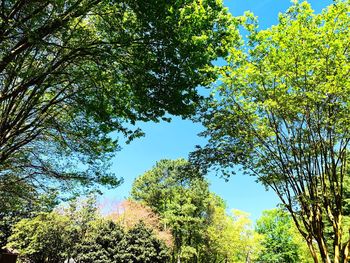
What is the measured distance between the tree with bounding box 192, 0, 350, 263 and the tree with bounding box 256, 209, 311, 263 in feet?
96.3

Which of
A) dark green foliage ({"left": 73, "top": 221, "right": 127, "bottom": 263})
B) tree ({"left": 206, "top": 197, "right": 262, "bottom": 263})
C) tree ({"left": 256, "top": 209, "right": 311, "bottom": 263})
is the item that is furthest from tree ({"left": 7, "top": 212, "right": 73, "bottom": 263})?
tree ({"left": 256, "top": 209, "right": 311, "bottom": 263})

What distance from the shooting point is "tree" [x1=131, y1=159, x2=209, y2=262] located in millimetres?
37156

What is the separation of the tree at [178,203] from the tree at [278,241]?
9541 millimetres

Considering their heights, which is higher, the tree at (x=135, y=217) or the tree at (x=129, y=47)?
the tree at (x=135, y=217)

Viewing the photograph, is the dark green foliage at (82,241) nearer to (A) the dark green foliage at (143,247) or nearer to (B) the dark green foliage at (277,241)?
(A) the dark green foliage at (143,247)

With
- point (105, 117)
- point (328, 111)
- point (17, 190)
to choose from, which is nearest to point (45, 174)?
point (17, 190)

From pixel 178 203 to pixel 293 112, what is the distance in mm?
30118

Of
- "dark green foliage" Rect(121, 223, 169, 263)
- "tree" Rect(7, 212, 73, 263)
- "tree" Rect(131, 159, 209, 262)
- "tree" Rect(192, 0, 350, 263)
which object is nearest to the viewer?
"tree" Rect(192, 0, 350, 263)

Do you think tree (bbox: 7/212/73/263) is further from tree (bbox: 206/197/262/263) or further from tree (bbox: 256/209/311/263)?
tree (bbox: 256/209/311/263)

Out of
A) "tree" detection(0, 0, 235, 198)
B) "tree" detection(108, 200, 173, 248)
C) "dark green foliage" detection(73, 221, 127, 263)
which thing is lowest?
"dark green foliage" detection(73, 221, 127, 263)

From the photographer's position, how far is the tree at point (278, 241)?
40.0m

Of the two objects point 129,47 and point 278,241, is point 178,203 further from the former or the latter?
point 129,47

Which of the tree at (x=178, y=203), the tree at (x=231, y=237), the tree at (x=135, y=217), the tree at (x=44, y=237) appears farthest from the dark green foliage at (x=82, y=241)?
the tree at (x=231, y=237)

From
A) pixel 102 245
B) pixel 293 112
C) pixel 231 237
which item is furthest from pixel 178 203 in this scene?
pixel 293 112
